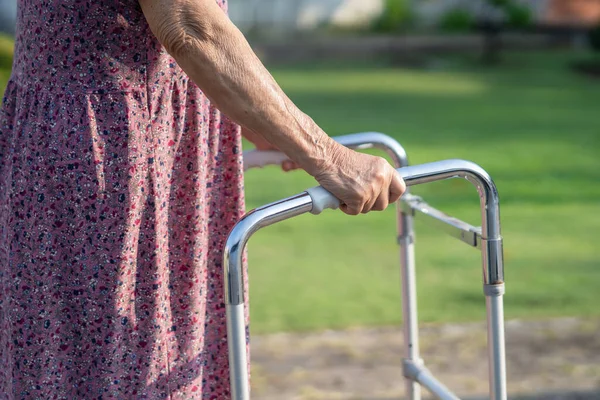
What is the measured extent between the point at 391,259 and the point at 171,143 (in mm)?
3875

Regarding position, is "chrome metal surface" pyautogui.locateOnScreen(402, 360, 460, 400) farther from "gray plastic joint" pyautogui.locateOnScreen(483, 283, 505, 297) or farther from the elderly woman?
the elderly woman

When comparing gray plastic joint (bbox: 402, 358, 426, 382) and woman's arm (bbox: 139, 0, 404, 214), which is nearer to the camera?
woman's arm (bbox: 139, 0, 404, 214)

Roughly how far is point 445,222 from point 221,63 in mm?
706

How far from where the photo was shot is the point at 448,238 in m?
5.80

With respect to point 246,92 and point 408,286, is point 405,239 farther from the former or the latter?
point 246,92

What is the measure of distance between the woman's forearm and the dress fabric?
0.47 ft

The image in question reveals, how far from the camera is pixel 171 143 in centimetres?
162

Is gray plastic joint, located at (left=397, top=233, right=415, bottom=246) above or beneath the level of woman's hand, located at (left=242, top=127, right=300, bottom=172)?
beneath

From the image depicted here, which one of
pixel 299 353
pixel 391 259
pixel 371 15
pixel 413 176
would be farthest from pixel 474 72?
pixel 413 176

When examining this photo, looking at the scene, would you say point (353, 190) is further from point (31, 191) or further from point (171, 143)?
point (31, 191)

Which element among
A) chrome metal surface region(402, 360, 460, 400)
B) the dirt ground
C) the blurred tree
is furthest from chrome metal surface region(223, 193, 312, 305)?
the blurred tree

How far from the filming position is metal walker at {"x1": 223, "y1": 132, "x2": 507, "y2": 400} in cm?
147

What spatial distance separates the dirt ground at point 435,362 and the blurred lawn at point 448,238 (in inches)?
8.4

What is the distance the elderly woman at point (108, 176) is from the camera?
152 cm
